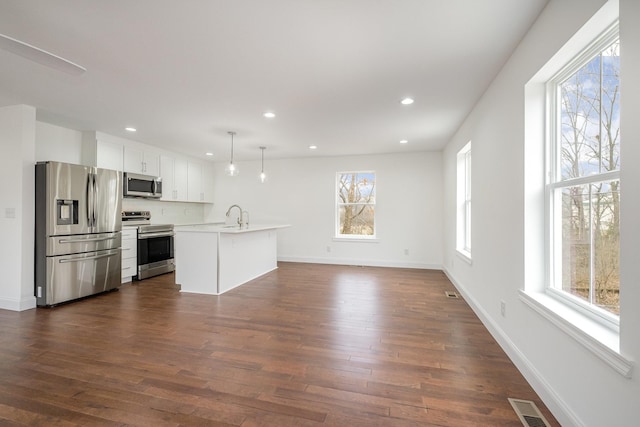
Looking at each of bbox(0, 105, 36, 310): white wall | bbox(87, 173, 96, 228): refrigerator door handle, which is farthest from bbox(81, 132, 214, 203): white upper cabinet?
bbox(0, 105, 36, 310): white wall

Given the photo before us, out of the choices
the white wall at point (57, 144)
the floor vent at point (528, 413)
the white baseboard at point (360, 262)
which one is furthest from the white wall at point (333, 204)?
the floor vent at point (528, 413)

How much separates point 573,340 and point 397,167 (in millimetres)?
5196

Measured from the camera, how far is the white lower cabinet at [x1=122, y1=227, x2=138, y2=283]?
4.91 m

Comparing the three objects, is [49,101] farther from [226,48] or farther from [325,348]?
[325,348]

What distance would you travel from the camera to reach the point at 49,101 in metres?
3.43

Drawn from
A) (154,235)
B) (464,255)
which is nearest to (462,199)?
(464,255)

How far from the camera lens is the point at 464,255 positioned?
412 cm

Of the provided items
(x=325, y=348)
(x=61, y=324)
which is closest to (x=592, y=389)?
A: (x=325, y=348)

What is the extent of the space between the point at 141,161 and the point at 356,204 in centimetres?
448

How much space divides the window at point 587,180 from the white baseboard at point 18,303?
553cm

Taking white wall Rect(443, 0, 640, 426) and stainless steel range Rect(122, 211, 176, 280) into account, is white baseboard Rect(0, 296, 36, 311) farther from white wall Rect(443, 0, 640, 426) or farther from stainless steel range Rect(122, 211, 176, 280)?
white wall Rect(443, 0, 640, 426)

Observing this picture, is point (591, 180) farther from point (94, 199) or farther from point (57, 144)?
point (57, 144)

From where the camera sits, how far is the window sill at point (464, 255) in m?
3.84

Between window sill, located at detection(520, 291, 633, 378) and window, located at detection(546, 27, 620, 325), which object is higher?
window, located at detection(546, 27, 620, 325)
